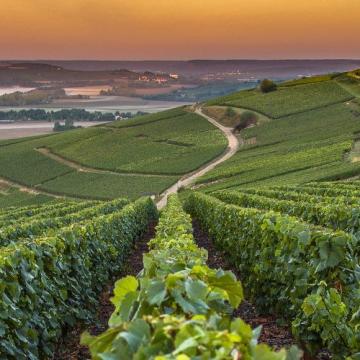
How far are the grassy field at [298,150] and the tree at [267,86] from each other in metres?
6.52

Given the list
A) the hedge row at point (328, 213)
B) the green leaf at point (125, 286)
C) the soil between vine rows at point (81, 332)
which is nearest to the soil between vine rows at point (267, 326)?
the hedge row at point (328, 213)

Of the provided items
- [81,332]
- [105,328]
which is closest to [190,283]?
[81,332]

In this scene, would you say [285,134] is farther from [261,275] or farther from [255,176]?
[261,275]

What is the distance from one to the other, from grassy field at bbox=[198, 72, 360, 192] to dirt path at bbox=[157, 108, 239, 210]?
5.67ft

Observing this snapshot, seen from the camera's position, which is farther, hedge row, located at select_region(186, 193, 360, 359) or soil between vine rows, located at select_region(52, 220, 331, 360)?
soil between vine rows, located at select_region(52, 220, 331, 360)

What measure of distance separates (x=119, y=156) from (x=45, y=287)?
3266 inches

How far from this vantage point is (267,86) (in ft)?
402

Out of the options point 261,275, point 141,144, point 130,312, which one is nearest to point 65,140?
point 141,144

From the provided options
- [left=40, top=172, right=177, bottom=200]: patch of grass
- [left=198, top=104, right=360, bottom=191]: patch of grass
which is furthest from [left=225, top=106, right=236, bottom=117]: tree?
[left=40, top=172, right=177, bottom=200]: patch of grass

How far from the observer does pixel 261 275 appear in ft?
36.6

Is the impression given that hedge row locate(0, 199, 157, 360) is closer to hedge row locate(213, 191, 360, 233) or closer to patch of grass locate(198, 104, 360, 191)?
hedge row locate(213, 191, 360, 233)

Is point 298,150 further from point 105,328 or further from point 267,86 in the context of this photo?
point 105,328

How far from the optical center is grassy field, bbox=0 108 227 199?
75244 mm

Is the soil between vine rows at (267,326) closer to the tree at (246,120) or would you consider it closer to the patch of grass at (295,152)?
the patch of grass at (295,152)
